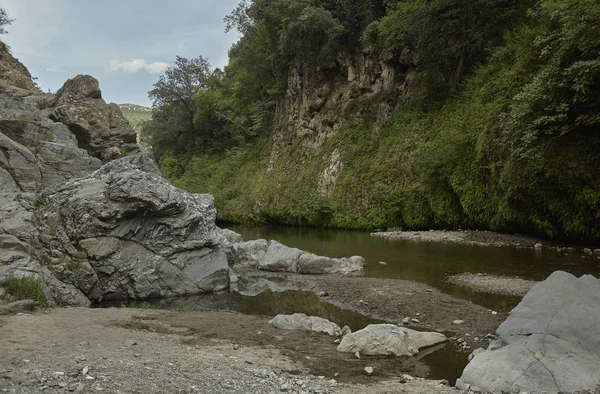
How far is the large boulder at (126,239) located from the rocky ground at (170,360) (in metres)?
3.97

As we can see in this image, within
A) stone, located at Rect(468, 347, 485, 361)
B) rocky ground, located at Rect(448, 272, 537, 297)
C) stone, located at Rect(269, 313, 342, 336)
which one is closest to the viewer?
stone, located at Rect(468, 347, 485, 361)

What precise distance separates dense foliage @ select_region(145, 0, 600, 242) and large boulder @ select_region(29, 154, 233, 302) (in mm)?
13255

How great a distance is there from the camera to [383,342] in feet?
27.6

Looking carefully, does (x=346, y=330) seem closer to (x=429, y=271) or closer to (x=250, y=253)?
(x=429, y=271)

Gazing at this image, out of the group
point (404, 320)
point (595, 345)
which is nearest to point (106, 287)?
point (404, 320)

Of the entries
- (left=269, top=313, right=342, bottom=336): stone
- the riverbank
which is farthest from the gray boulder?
(left=269, top=313, right=342, bottom=336): stone

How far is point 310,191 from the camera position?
3841cm

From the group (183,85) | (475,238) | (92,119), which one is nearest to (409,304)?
(475,238)

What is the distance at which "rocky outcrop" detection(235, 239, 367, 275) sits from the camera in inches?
713

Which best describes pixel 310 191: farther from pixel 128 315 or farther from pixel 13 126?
pixel 128 315

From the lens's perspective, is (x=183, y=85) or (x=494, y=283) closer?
(x=494, y=283)

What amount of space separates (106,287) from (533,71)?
2103cm

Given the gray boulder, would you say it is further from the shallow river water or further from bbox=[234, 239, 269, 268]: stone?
bbox=[234, 239, 269, 268]: stone

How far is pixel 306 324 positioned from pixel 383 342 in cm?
220
